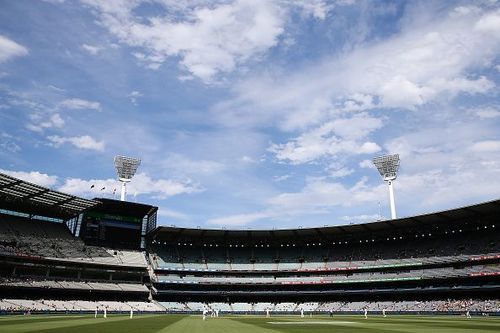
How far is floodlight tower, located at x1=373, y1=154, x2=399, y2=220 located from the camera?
283 ft

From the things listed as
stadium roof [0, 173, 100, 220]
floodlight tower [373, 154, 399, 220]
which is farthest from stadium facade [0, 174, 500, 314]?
floodlight tower [373, 154, 399, 220]

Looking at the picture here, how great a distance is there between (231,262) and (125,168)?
31.8m

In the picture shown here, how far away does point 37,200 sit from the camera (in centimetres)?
7056

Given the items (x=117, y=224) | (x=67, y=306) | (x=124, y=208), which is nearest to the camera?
(x=67, y=306)

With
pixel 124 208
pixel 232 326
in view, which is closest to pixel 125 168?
pixel 124 208

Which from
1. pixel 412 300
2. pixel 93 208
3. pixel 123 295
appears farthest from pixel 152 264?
pixel 412 300

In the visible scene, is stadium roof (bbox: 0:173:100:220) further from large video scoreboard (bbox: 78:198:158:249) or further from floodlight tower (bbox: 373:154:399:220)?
floodlight tower (bbox: 373:154:399:220)

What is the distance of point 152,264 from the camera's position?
85.7 meters

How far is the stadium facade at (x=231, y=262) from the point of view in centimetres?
6662

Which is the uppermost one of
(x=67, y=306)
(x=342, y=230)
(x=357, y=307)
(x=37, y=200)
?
(x=37, y=200)

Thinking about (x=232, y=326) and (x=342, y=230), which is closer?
A: (x=232, y=326)

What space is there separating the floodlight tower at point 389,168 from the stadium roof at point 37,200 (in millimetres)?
59483

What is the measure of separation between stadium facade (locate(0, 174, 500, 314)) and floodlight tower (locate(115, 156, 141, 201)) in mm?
7680

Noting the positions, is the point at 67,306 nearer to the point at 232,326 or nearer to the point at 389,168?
the point at 232,326
